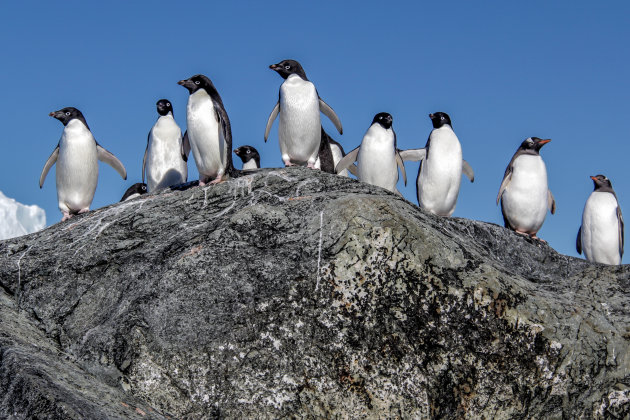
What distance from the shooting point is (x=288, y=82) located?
31.4ft

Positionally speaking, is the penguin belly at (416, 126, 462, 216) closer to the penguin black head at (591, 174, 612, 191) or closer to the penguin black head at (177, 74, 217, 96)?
the penguin black head at (591, 174, 612, 191)

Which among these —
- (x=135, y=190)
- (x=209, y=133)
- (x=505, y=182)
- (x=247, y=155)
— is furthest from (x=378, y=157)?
(x=135, y=190)

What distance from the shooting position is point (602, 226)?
10.0 metres

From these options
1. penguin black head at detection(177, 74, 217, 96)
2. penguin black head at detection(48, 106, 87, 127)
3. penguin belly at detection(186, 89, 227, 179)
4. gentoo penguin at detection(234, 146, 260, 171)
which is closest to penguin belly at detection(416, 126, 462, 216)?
penguin belly at detection(186, 89, 227, 179)

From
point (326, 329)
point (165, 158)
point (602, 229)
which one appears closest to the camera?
point (326, 329)

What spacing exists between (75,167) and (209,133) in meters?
2.24

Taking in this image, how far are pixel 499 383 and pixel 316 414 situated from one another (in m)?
1.32

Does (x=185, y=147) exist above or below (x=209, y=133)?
below

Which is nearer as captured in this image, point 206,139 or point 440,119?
point 206,139

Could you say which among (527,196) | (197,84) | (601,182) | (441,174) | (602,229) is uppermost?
(197,84)

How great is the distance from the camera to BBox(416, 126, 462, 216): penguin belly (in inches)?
358

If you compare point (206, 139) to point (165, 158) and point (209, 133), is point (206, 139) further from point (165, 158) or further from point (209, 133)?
point (165, 158)

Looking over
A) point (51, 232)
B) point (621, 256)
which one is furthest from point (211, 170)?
point (621, 256)

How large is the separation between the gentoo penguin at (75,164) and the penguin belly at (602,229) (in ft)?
22.5
